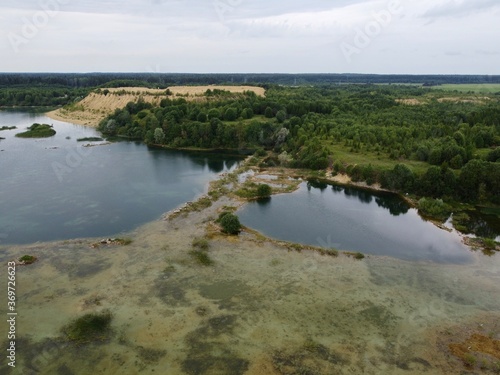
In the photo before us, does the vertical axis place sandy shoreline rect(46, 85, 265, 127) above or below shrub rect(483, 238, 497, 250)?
above

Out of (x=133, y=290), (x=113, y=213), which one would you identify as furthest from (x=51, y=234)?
(x=133, y=290)

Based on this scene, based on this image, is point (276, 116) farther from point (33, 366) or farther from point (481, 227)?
point (33, 366)

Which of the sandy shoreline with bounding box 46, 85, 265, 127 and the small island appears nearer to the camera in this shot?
the small island

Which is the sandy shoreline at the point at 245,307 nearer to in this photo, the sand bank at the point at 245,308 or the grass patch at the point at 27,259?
the sand bank at the point at 245,308

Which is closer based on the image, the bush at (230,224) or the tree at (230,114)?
the bush at (230,224)

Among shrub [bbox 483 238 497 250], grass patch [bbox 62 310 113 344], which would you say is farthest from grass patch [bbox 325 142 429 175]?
grass patch [bbox 62 310 113 344]

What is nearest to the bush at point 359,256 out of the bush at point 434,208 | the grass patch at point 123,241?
the bush at point 434,208

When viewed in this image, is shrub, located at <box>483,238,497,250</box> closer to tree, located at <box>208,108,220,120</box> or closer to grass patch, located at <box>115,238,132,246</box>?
grass patch, located at <box>115,238,132,246</box>
